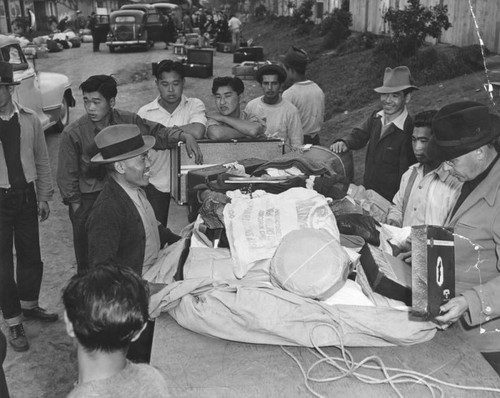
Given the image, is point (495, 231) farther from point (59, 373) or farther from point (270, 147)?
point (59, 373)

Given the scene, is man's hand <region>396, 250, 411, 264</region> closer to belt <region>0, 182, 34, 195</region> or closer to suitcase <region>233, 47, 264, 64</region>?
belt <region>0, 182, 34, 195</region>

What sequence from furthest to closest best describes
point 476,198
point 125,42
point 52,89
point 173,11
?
point 173,11 < point 125,42 < point 52,89 < point 476,198

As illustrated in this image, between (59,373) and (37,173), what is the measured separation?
62.8 inches

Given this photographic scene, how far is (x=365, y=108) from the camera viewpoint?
13438 mm

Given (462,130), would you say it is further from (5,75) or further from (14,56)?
(14,56)

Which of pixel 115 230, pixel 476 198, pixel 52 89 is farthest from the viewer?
pixel 52 89

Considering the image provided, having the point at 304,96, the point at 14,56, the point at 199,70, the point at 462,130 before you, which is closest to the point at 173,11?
the point at 199,70

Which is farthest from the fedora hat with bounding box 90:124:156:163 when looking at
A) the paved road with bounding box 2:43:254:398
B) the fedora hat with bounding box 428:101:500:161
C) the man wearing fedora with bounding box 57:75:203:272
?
the paved road with bounding box 2:43:254:398

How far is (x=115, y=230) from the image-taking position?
11.3 ft

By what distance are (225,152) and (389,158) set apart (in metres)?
1.45

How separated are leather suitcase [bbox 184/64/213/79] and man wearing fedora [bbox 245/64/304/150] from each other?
15.7m

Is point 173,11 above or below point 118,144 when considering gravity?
below

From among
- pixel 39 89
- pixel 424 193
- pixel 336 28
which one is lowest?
pixel 336 28

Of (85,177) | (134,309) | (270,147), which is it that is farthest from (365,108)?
(134,309)
